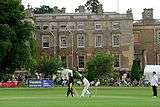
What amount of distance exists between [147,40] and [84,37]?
12.3 meters

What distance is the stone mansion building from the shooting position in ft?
399

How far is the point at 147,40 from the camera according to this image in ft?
415

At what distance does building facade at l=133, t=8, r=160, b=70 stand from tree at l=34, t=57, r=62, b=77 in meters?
26.1

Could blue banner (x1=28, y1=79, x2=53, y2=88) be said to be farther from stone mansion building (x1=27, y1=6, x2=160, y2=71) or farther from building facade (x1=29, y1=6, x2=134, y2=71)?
building facade (x1=29, y1=6, x2=134, y2=71)

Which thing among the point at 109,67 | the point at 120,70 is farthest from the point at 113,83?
the point at 120,70

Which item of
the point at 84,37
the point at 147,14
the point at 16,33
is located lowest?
the point at 84,37

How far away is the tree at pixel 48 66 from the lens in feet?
341

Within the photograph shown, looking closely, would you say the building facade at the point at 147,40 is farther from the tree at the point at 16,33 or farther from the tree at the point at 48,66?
the tree at the point at 16,33

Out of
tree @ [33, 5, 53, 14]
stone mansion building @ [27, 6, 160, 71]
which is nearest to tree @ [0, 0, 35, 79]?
stone mansion building @ [27, 6, 160, 71]

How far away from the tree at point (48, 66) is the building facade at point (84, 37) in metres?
15.8

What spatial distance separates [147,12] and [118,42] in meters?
11.2

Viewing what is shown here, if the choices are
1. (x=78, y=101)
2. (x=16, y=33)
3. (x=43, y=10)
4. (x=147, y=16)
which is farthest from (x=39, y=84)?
(x=43, y=10)

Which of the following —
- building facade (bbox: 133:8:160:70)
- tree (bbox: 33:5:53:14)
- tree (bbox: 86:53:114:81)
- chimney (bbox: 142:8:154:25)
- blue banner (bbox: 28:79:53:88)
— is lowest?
blue banner (bbox: 28:79:53:88)

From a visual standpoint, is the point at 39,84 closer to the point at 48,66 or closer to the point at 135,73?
the point at 48,66
